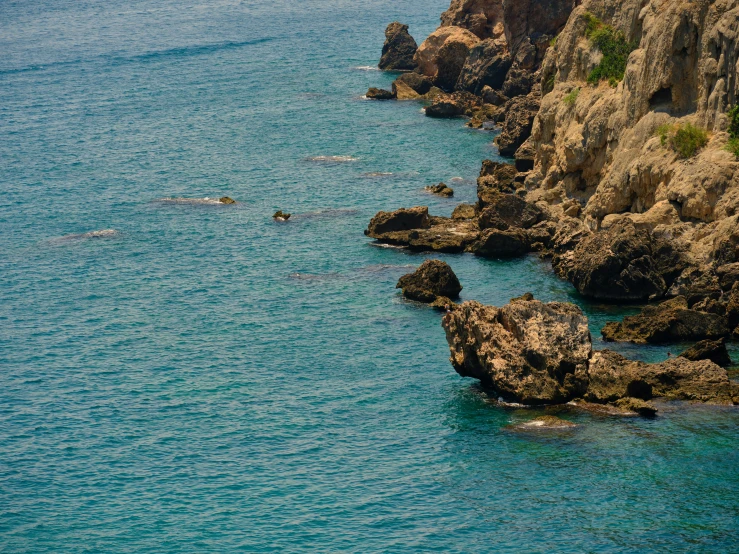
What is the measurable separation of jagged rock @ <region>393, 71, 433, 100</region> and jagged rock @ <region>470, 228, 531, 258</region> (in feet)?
260

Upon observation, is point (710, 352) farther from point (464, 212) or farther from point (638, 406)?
point (464, 212)

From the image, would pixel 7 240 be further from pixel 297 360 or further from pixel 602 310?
pixel 602 310

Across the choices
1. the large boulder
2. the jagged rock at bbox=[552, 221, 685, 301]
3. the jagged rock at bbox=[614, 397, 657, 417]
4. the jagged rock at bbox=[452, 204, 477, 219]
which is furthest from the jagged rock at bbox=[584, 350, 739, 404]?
the large boulder

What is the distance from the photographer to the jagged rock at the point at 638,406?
74.9m

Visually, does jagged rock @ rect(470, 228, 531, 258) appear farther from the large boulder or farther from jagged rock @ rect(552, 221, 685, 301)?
the large boulder

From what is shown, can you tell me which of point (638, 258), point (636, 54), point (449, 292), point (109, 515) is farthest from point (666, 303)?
point (109, 515)

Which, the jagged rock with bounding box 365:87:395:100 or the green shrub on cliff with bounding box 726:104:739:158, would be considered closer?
the green shrub on cliff with bounding box 726:104:739:158

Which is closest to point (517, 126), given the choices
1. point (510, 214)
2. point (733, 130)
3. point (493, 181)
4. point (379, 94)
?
point (493, 181)

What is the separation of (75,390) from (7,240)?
4202cm

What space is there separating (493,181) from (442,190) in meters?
8.86

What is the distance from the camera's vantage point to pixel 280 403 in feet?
273

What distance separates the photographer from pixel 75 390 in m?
88.0

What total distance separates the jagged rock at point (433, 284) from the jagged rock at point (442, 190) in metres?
29.3

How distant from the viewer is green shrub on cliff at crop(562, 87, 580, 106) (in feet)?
379
